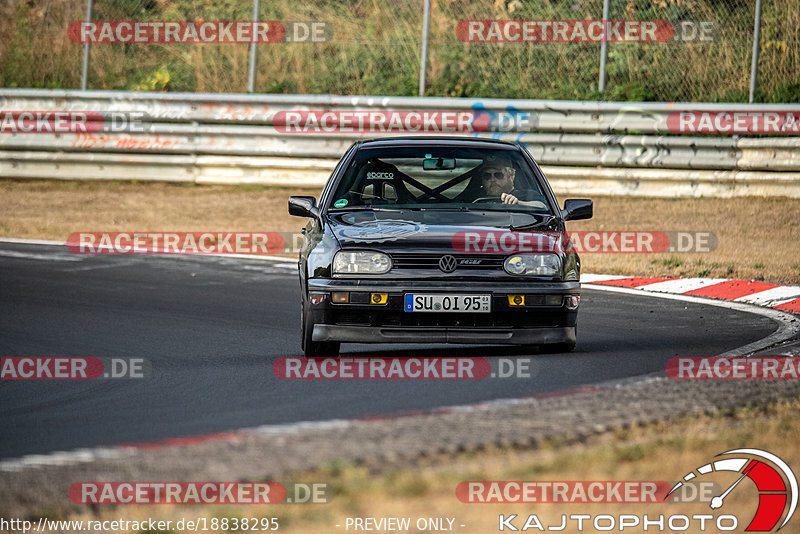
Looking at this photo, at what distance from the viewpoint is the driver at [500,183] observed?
9.31 m

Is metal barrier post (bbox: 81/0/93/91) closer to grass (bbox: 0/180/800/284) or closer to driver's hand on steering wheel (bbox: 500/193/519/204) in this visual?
grass (bbox: 0/180/800/284)

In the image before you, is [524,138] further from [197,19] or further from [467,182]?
[467,182]

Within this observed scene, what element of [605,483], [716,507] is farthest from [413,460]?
[716,507]

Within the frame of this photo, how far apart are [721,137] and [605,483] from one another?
1403 cm

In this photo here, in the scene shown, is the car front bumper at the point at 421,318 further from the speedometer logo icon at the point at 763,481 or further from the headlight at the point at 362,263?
the speedometer logo icon at the point at 763,481

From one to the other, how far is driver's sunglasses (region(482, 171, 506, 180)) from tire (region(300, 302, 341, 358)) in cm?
166

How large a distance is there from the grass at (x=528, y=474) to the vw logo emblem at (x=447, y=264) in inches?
107

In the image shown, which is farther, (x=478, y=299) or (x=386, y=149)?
(x=386, y=149)

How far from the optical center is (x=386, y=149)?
9.77 metres
